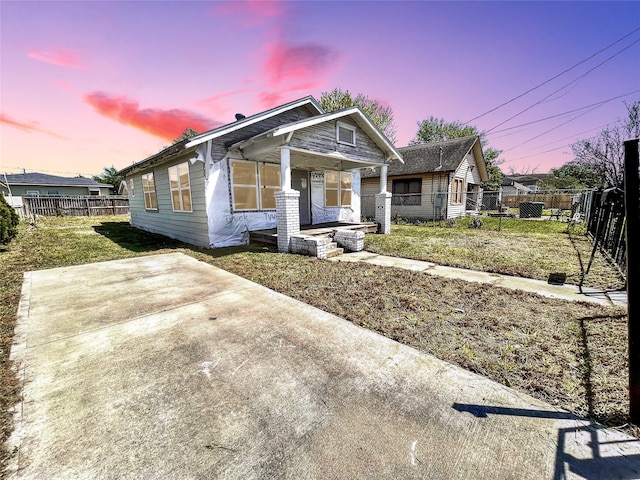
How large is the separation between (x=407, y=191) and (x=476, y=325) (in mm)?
16123

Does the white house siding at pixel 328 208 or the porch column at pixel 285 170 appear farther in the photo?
the white house siding at pixel 328 208

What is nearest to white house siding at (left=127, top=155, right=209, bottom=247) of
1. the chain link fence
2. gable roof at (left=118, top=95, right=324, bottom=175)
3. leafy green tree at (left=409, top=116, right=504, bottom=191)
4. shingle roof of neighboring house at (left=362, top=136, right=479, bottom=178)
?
gable roof at (left=118, top=95, right=324, bottom=175)

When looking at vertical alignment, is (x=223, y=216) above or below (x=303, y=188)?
below

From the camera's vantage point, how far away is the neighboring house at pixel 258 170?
24.5 feet

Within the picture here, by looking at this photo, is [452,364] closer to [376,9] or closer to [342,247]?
[342,247]

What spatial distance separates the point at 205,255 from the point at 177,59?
623 cm

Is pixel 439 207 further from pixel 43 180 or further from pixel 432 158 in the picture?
pixel 43 180

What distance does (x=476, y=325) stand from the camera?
3.15m

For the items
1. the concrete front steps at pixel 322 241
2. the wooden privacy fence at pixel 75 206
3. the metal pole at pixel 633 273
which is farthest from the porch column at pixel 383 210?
the wooden privacy fence at pixel 75 206

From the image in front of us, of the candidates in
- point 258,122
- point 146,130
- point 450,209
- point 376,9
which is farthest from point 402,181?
point 146,130

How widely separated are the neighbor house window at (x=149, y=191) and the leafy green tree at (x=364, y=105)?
1741 centimetres

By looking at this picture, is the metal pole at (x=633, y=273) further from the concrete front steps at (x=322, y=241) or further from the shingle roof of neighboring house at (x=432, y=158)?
the shingle roof of neighboring house at (x=432, y=158)

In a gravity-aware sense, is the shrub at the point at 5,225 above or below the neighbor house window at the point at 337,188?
below

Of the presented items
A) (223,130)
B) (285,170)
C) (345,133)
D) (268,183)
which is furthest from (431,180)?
(223,130)
